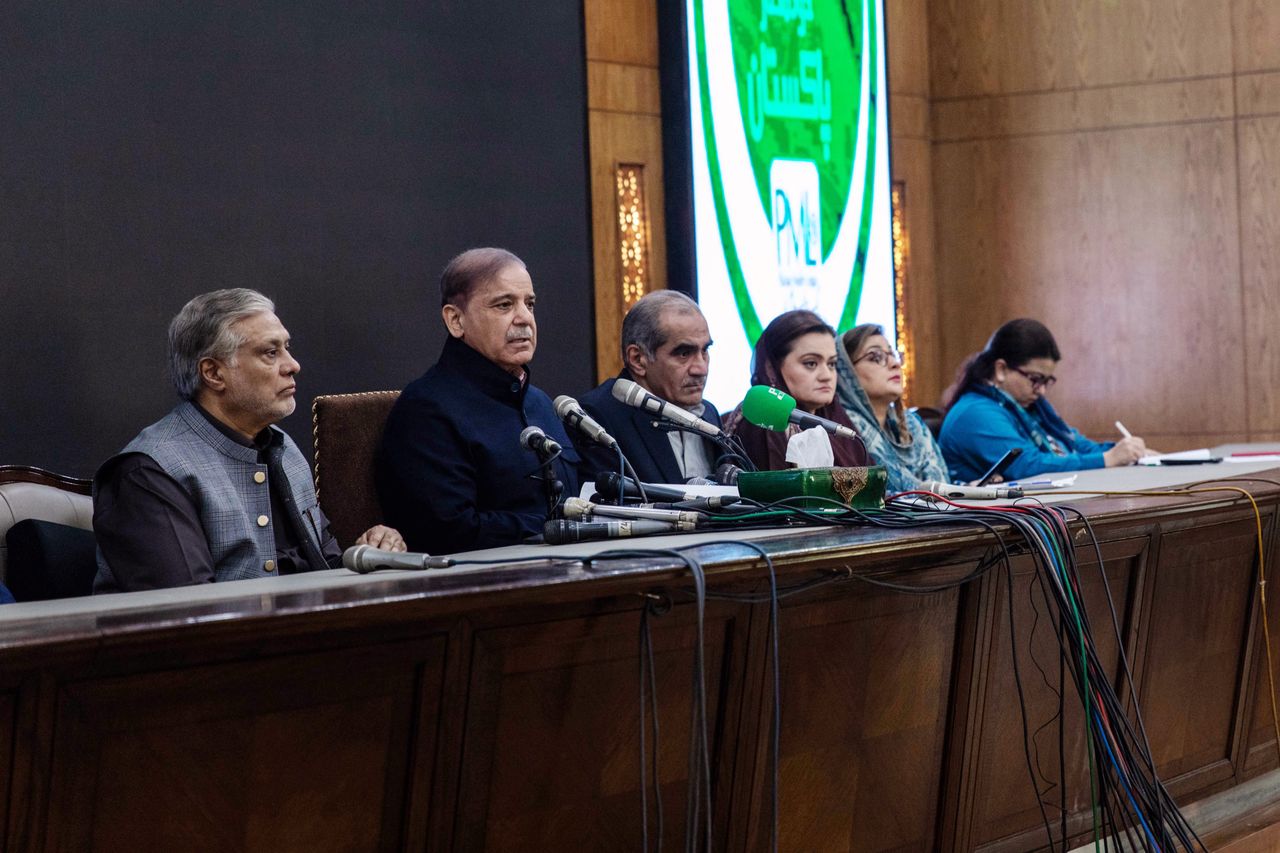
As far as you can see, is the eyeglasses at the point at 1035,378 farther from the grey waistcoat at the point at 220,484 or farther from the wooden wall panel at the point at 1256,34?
the grey waistcoat at the point at 220,484

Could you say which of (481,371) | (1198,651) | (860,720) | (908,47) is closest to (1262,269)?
(908,47)

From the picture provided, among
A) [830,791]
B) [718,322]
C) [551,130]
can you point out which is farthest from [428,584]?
[718,322]

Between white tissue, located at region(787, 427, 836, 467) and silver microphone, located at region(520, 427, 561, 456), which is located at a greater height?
silver microphone, located at region(520, 427, 561, 456)

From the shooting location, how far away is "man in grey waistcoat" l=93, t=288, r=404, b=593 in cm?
227

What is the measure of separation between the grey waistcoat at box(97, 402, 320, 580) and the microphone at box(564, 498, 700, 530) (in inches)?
22.6

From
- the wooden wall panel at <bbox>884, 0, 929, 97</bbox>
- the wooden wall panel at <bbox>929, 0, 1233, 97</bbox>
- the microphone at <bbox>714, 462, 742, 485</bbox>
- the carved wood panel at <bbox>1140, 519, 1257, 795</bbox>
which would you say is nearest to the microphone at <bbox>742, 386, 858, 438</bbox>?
the microphone at <bbox>714, 462, 742, 485</bbox>

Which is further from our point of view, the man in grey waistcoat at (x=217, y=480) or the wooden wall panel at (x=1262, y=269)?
the wooden wall panel at (x=1262, y=269)

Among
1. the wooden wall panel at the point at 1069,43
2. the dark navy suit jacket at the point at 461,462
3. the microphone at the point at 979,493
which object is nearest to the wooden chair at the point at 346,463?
the dark navy suit jacket at the point at 461,462

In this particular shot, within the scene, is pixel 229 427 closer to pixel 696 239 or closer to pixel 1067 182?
pixel 696 239

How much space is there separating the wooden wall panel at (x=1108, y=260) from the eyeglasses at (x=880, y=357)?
7.87ft

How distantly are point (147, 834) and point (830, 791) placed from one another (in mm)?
1054

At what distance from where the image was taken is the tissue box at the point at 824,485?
2.35 metres

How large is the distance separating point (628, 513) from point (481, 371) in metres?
0.85

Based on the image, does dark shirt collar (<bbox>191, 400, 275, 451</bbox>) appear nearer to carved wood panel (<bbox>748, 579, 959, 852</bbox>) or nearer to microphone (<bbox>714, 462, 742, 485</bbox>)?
microphone (<bbox>714, 462, 742, 485</bbox>)
